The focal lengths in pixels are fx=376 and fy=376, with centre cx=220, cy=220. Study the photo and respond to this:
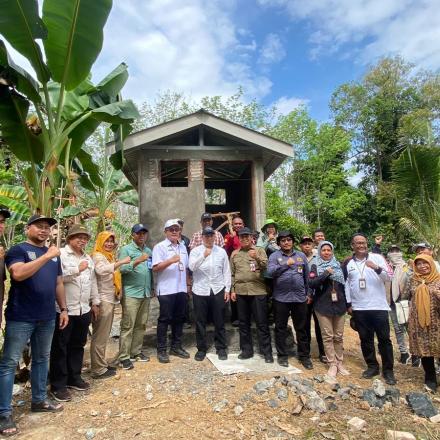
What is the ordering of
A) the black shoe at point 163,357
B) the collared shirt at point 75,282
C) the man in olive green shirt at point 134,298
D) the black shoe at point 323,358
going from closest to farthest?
the collared shirt at point 75,282 → the man in olive green shirt at point 134,298 → the black shoe at point 163,357 → the black shoe at point 323,358

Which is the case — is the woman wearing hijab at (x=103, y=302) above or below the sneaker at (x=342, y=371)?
above

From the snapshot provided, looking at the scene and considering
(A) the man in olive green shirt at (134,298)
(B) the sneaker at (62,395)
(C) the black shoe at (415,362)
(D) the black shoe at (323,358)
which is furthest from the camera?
(C) the black shoe at (415,362)

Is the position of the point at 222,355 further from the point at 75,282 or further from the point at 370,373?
the point at 75,282

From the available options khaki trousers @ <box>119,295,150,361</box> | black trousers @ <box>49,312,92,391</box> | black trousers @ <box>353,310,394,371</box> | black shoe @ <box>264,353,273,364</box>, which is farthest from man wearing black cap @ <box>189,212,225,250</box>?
black trousers @ <box>353,310,394,371</box>

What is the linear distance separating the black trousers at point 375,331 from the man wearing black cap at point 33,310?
12.5ft

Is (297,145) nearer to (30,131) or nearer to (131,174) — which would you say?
(131,174)

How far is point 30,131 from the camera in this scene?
5.74 m

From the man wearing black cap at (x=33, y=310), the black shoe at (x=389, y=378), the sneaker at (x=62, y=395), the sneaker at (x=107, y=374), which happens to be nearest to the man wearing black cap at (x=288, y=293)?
the black shoe at (x=389, y=378)

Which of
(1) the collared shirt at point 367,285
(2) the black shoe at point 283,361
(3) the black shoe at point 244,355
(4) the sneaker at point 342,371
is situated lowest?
(4) the sneaker at point 342,371

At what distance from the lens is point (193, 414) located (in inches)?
151

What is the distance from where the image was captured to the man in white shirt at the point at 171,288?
5297mm

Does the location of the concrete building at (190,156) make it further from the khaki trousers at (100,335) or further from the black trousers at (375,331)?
the black trousers at (375,331)

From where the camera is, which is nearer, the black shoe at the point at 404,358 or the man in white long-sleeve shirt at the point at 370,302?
the man in white long-sleeve shirt at the point at 370,302

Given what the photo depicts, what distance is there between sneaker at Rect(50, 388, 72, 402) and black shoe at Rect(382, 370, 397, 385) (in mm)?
3950
